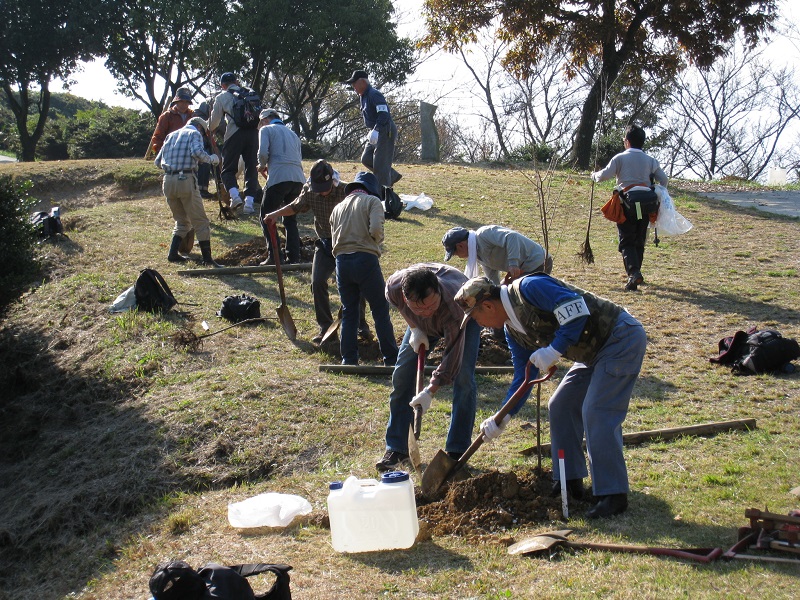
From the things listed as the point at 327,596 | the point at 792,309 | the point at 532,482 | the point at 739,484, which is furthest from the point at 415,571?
the point at 792,309

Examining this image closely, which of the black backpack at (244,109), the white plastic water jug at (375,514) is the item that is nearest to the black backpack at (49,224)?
the black backpack at (244,109)

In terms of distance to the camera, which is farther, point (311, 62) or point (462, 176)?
point (311, 62)

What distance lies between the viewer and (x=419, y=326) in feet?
18.0

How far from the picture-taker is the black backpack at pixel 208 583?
11.5 ft

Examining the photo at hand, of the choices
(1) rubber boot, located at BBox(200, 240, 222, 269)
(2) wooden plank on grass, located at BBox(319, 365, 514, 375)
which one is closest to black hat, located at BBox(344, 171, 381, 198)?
(2) wooden plank on grass, located at BBox(319, 365, 514, 375)

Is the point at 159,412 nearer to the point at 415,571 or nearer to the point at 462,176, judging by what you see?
the point at 415,571

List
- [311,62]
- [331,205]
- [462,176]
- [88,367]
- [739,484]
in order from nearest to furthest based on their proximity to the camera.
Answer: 1. [739,484]
2. [331,205]
3. [88,367]
4. [462,176]
5. [311,62]

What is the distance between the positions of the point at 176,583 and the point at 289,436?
342 cm

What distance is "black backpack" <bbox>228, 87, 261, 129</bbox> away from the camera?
1284cm

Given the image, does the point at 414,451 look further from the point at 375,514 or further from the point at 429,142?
the point at 429,142

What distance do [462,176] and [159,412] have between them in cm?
1242

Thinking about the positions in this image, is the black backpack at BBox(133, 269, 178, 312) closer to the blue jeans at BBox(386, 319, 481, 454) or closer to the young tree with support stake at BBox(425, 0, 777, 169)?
the blue jeans at BBox(386, 319, 481, 454)

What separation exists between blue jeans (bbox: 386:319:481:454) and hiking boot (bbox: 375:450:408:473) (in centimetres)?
3

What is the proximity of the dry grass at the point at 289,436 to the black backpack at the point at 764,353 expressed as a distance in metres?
0.14
